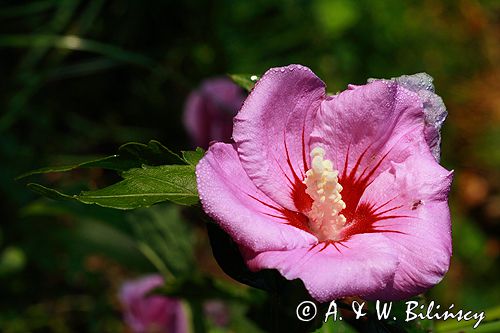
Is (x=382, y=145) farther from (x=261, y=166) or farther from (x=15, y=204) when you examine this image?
(x=15, y=204)

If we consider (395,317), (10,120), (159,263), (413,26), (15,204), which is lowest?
(395,317)

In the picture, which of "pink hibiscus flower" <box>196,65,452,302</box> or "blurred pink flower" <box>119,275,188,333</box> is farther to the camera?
"blurred pink flower" <box>119,275,188,333</box>

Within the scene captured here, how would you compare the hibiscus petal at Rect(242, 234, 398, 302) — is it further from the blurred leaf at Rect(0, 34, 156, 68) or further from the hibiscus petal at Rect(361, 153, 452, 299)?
the blurred leaf at Rect(0, 34, 156, 68)

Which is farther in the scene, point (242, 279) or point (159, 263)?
point (159, 263)

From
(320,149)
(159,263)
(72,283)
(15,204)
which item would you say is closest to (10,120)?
(15,204)

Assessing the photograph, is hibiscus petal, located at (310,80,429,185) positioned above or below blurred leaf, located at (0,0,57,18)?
below

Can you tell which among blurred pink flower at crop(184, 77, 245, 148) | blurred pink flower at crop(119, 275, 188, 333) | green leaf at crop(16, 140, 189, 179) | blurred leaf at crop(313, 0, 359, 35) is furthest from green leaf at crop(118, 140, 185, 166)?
blurred leaf at crop(313, 0, 359, 35)

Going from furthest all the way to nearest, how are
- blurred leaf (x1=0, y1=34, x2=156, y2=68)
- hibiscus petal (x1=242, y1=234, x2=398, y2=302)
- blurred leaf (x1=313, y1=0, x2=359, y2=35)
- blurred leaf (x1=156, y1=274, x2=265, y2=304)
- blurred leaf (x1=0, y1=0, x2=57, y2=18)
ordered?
1. blurred leaf (x1=313, y1=0, x2=359, y2=35)
2. blurred leaf (x1=0, y1=0, x2=57, y2=18)
3. blurred leaf (x1=0, y1=34, x2=156, y2=68)
4. blurred leaf (x1=156, y1=274, x2=265, y2=304)
5. hibiscus petal (x1=242, y1=234, x2=398, y2=302)

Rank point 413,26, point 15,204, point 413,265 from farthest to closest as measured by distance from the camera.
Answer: point 413,26
point 15,204
point 413,265

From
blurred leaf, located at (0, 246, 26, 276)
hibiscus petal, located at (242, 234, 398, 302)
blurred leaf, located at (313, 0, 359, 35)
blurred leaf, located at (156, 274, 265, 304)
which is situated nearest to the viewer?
hibiscus petal, located at (242, 234, 398, 302)
